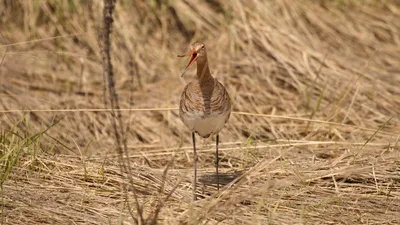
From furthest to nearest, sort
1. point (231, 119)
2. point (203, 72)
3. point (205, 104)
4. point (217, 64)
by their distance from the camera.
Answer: point (217, 64) → point (231, 119) → point (205, 104) → point (203, 72)

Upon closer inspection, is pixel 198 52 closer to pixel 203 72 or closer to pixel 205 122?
pixel 203 72

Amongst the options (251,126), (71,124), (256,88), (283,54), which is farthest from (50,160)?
(283,54)

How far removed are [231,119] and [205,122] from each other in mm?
1571

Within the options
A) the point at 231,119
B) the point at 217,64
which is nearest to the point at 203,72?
the point at 231,119

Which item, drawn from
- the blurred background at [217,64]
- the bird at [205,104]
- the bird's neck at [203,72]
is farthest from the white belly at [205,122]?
the blurred background at [217,64]

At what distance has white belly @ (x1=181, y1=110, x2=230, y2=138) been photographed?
12.2ft

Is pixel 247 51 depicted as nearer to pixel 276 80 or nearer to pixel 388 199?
pixel 276 80

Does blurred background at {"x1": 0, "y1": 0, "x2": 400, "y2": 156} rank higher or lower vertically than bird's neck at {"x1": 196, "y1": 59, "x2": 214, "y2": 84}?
higher

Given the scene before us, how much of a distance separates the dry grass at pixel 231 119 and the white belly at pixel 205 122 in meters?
0.27

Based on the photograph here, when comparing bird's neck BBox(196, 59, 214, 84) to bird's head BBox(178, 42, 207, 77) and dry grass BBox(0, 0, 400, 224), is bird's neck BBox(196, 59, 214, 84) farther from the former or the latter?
dry grass BBox(0, 0, 400, 224)

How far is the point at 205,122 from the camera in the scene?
12.2 ft

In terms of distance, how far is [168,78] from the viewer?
6.06 m

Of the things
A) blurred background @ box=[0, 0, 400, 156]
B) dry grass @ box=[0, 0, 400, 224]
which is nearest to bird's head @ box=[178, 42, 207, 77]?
dry grass @ box=[0, 0, 400, 224]

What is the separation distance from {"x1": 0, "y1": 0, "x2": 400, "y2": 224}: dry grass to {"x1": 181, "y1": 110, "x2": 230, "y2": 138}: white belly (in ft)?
0.89
